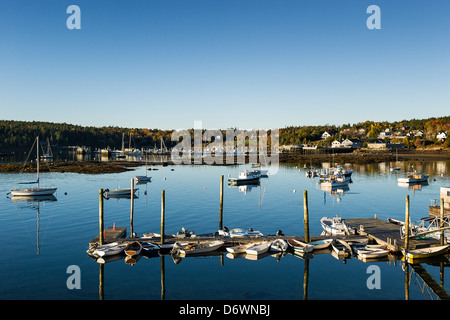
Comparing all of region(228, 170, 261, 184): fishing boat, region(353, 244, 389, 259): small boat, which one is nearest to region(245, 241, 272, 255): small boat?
region(353, 244, 389, 259): small boat

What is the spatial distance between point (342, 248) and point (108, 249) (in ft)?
71.4

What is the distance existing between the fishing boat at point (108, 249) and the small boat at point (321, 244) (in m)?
18.1

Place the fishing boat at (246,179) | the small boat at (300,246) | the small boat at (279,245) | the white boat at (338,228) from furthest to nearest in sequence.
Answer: the fishing boat at (246,179) < the white boat at (338,228) < the small boat at (279,245) < the small boat at (300,246)

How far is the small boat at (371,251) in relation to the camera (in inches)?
1170

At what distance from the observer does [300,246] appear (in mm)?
31406

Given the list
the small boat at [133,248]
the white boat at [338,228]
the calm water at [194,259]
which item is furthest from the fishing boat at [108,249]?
the white boat at [338,228]

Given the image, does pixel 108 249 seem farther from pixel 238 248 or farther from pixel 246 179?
pixel 246 179

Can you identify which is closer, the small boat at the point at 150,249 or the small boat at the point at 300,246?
the small boat at the point at 150,249

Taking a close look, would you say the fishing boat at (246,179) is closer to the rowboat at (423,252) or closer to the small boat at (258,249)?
the small boat at (258,249)

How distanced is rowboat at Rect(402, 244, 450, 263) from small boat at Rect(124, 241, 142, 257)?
24.0 metres
